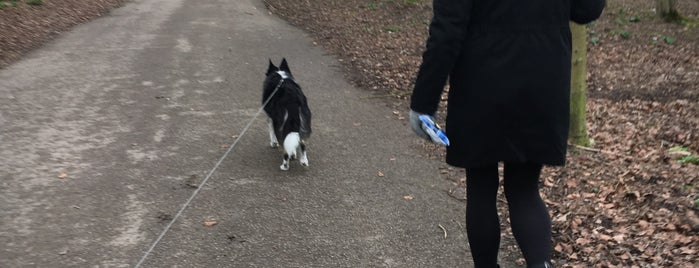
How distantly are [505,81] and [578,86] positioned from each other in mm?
3647

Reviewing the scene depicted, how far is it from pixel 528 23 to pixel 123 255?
294 cm

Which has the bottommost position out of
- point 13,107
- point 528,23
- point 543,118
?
point 13,107

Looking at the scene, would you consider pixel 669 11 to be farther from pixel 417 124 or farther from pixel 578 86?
pixel 417 124

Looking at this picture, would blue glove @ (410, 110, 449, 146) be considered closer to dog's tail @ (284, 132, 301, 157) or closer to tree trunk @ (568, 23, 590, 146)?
dog's tail @ (284, 132, 301, 157)

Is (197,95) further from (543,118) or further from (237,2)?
(237,2)

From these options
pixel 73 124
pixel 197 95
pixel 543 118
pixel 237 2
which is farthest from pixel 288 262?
pixel 237 2

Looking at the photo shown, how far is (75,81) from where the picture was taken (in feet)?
27.0

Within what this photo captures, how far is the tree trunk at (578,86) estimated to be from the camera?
5500mm

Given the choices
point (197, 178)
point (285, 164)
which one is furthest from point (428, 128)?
point (197, 178)

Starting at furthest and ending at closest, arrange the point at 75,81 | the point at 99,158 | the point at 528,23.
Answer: the point at 75,81 → the point at 99,158 → the point at 528,23

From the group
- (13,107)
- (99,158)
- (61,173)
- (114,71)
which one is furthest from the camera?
(114,71)

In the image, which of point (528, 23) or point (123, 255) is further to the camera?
point (123, 255)

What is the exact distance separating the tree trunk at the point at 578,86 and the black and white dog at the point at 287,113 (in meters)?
2.70

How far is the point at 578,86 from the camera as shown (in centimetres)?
561
